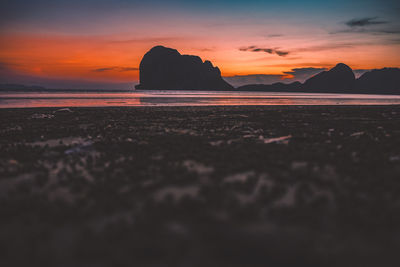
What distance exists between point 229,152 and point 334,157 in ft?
17.6

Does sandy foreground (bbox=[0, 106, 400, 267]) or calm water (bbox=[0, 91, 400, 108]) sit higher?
calm water (bbox=[0, 91, 400, 108])

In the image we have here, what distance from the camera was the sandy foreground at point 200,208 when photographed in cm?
476

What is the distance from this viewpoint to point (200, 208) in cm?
668

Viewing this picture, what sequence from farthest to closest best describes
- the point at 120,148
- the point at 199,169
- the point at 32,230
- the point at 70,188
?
the point at 120,148 → the point at 199,169 → the point at 70,188 → the point at 32,230

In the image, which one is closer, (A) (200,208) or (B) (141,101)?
(A) (200,208)

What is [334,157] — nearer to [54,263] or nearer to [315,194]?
[315,194]

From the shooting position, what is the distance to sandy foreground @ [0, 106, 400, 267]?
15.6ft

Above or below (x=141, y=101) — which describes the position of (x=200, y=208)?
below

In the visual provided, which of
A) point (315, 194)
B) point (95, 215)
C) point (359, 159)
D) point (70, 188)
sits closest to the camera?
point (95, 215)

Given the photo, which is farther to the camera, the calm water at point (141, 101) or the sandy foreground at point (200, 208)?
the calm water at point (141, 101)

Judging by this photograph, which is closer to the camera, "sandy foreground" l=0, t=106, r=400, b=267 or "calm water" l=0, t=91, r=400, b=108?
"sandy foreground" l=0, t=106, r=400, b=267

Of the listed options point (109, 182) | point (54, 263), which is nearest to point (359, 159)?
point (109, 182)

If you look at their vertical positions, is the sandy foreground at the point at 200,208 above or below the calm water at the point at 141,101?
below

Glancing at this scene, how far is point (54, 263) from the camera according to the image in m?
4.50
